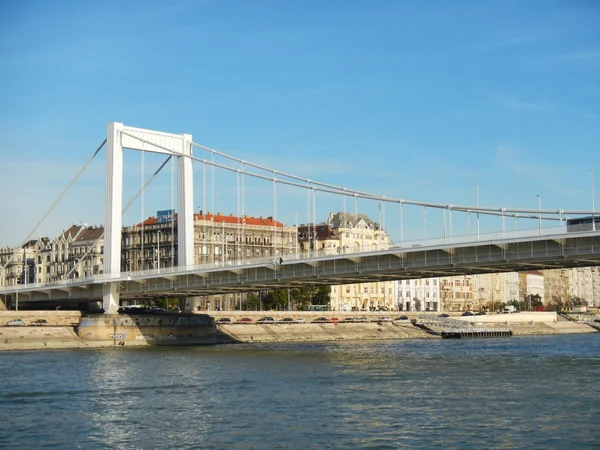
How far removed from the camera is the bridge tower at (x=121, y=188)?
76.3 m

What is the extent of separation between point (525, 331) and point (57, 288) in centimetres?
7191

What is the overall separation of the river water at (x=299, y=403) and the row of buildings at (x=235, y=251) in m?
58.2

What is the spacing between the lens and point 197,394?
137 feet

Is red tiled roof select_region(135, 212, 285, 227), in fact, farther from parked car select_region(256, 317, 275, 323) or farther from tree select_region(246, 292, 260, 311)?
parked car select_region(256, 317, 275, 323)

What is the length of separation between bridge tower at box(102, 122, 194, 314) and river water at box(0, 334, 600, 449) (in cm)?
1626

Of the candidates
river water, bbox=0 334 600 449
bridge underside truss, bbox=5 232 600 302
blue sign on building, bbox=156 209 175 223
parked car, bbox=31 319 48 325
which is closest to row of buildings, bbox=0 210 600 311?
blue sign on building, bbox=156 209 175 223

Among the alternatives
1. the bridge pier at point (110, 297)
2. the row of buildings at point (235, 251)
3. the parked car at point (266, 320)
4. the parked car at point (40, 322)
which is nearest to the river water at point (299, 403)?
the bridge pier at point (110, 297)

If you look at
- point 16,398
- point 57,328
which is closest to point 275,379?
point 16,398

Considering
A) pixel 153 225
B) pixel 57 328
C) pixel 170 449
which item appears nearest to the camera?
pixel 170 449

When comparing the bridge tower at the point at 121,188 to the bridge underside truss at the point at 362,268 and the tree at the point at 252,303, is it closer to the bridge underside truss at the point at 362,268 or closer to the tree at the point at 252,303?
the bridge underside truss at the point at 362,268

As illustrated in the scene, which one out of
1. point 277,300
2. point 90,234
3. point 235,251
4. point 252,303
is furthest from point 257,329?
point 90,234

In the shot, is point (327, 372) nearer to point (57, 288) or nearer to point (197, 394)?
point (197, 394)

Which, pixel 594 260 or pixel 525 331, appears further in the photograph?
pixel 525 331

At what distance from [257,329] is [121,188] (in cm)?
2644
